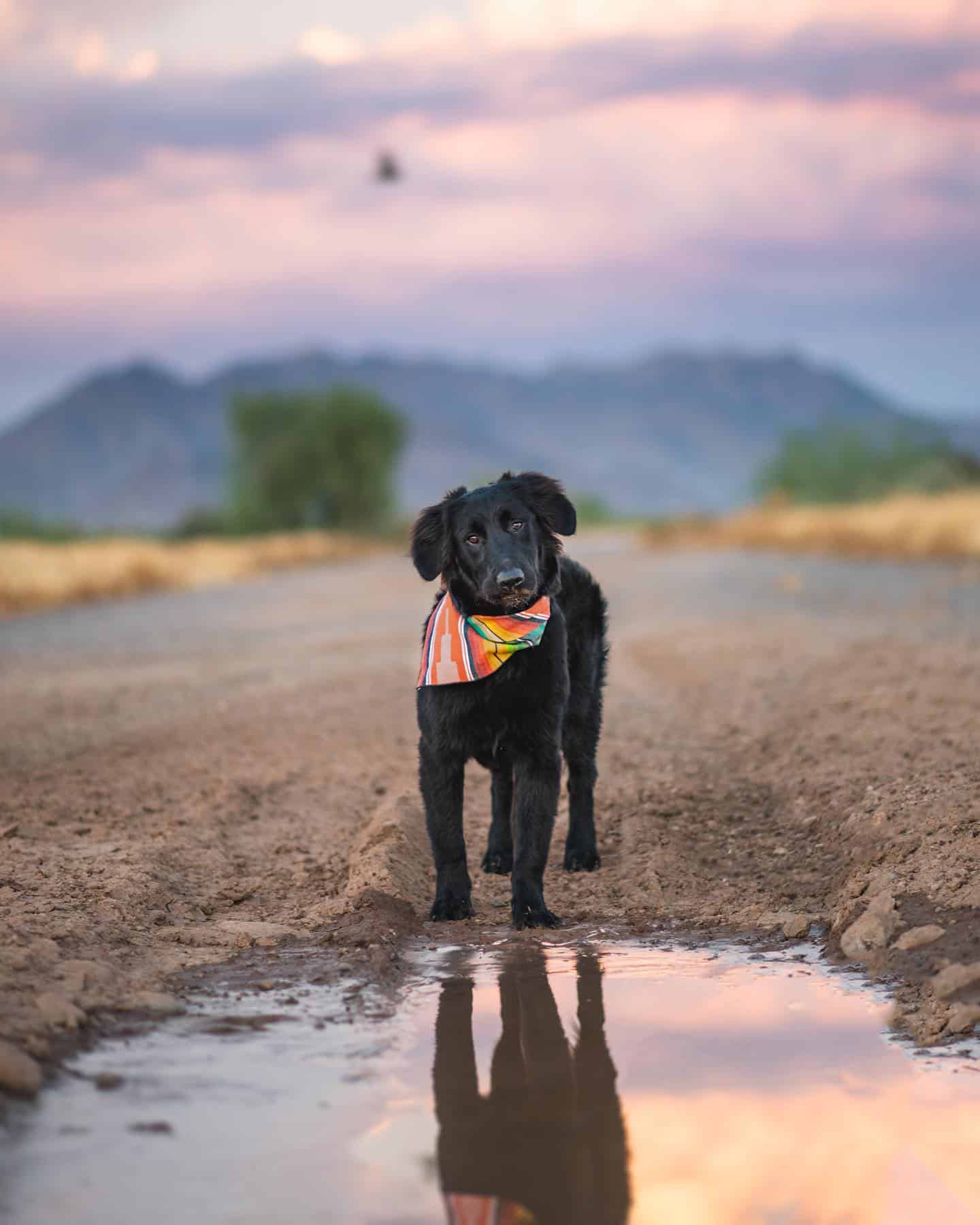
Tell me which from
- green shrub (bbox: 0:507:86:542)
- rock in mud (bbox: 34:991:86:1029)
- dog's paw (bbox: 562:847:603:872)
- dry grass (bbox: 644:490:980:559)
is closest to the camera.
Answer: rock in mud (bbox: 34:991:86:1029)

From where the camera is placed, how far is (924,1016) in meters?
4.60

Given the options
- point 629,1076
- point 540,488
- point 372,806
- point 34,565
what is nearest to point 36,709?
point 372,806

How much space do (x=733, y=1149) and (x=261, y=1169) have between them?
1.11m

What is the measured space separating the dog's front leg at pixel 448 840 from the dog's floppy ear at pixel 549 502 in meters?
1.09

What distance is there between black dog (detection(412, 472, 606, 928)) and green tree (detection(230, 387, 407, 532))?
283 ft

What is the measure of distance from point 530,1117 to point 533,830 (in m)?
2.27

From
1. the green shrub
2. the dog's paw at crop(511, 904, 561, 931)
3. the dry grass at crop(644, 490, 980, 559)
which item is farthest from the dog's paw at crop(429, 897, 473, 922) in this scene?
the green shrub

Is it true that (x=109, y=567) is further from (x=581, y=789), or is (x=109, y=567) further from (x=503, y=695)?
(x=503, y=695)

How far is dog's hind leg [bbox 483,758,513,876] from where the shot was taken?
23.2ft

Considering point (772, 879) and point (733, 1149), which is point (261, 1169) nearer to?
point (733, 1149)

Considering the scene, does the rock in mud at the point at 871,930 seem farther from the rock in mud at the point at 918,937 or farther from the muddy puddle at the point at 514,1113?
the muddy puddle at the point at 514,1113

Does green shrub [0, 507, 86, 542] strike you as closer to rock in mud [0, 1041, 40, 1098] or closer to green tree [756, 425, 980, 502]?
green tree [756, 425, 980, 502]

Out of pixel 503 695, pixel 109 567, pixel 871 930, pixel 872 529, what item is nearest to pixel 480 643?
pixel 503 695

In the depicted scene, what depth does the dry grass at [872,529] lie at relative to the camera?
30.2 metres
